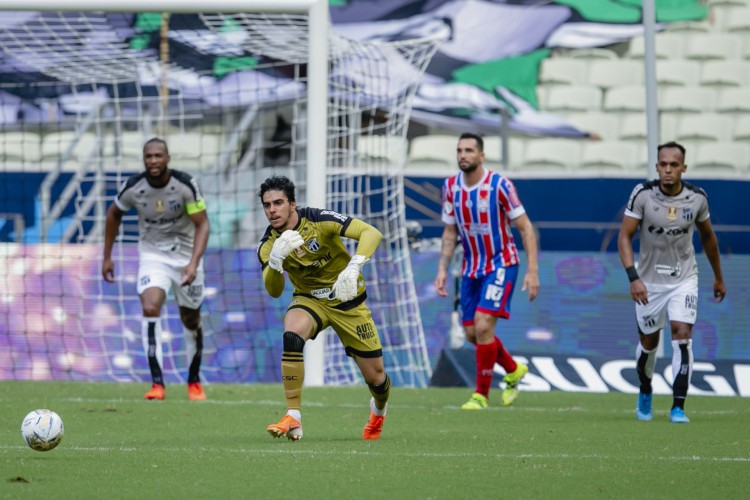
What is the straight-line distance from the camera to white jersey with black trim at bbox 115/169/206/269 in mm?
10398

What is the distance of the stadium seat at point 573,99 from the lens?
19.7m

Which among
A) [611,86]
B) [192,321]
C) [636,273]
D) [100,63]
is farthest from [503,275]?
[611,86]

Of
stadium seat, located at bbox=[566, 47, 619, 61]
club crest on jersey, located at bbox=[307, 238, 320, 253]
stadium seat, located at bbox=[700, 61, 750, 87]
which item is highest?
stadium seat, located at bbox=[566, 47, 619, 61]

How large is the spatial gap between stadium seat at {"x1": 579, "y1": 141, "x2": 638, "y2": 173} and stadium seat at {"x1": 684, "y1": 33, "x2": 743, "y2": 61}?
8.64 feet

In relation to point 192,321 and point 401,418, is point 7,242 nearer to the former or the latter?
point 192,321

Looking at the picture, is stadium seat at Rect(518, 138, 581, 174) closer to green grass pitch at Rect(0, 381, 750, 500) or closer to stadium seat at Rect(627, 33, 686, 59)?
stadium seat at Rect(627, 33, 686, 59)

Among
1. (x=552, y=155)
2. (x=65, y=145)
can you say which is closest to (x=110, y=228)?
(x=65, y=145)

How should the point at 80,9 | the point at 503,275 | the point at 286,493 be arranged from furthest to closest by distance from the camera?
the point at 80,9
the point at 503,275
the point at 286,493

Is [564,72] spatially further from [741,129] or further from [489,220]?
[489,220]

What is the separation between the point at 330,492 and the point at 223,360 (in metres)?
8.32

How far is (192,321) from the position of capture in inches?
422

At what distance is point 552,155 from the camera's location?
59.8 ft

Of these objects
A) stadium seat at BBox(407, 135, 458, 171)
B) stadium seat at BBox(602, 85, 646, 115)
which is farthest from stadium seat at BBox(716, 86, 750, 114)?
stadium seat at BBox(407, 135, 458, 171)

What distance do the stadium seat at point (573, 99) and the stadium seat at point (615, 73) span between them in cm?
32
